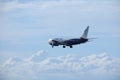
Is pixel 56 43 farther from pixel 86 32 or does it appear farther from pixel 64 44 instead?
pixel 86 32

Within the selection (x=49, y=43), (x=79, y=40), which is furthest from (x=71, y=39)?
(x=49, y=43)

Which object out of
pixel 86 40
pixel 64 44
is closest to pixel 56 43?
pixel 64 44

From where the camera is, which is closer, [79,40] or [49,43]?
[79,40]

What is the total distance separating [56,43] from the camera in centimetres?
7288

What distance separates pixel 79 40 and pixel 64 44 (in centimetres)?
359

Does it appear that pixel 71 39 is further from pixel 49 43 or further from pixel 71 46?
pixel 49 43

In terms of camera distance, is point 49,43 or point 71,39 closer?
point 71,39

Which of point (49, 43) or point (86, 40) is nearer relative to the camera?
point (86, 40)

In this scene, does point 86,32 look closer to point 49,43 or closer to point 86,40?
point 86,40

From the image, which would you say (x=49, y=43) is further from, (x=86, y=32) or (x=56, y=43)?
(x=86, y=32)

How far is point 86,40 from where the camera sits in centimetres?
7044

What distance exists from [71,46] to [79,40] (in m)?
2.45

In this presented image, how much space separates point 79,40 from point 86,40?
1.53 meters

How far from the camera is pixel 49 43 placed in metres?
75.4
